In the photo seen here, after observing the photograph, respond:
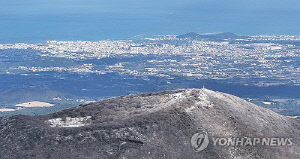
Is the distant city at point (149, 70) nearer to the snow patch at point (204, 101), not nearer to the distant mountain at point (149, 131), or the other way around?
the distant mountain at point (149, 131)

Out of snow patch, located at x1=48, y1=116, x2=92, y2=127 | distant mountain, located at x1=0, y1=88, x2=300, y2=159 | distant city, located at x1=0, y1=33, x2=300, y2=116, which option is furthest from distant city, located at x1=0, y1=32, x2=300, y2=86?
snow patch, located at x1=48, y1=116, x2=92, y2=127

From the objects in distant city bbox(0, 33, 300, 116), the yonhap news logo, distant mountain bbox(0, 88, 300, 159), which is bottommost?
distant city bbox(0, 33, 300, 116)

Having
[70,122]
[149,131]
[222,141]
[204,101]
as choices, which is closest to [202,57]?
[204,101]

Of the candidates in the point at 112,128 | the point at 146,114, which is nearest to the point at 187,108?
the point at 146,114

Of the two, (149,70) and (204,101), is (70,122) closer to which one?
(204,101)

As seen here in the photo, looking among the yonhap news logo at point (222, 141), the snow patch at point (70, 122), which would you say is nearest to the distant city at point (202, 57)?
the yonhap news logo at point (222, 141)

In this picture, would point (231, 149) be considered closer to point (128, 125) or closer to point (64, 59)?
point (128, 125)

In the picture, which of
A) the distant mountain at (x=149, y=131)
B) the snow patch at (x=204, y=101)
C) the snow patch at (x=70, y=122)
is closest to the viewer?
the distant mountain at (x=149, y=131)

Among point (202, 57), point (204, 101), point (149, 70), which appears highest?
point (204, 101)

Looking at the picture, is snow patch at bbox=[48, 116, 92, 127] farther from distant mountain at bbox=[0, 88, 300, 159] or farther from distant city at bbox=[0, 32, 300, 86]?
distant city at bbox=[0, 32, 300, 86]
